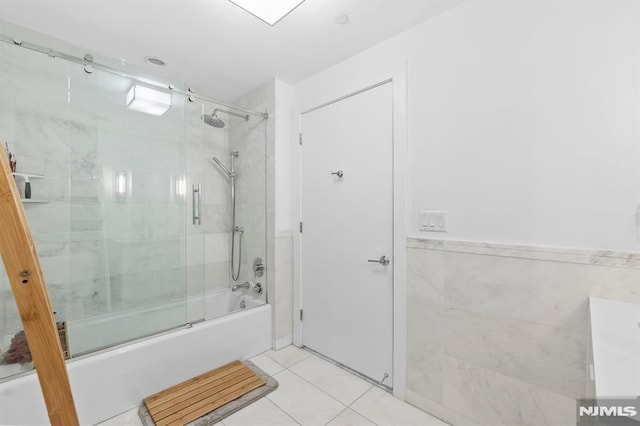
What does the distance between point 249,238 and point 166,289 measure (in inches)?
34.6

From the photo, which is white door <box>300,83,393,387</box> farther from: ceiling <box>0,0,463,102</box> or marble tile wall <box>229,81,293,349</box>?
ceiling <box>0,0,463,102</box>

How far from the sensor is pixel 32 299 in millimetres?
666

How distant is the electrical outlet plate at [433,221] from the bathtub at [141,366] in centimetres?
157

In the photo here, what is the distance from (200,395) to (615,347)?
211cm

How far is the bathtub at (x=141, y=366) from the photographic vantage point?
4.65ft

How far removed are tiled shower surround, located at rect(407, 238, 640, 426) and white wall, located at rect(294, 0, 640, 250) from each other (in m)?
0.11

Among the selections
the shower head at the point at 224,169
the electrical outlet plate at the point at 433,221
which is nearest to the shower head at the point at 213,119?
the shower head at the point at 224,169

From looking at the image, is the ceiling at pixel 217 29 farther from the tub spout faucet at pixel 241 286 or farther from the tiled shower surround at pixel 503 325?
the tub spout faucet at pixel 241 286

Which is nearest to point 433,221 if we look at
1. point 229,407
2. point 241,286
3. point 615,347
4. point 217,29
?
point 615,347

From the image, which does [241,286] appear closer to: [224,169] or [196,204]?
[196,204]

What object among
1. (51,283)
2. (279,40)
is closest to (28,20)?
(279,40)

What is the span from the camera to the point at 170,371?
1.89 metres

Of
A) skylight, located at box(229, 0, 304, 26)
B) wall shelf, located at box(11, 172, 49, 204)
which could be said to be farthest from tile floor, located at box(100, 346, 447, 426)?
skylight, located at box(229, 0, 304, 26)

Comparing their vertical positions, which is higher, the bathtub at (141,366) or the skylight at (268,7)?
the skylight at (268,7)
